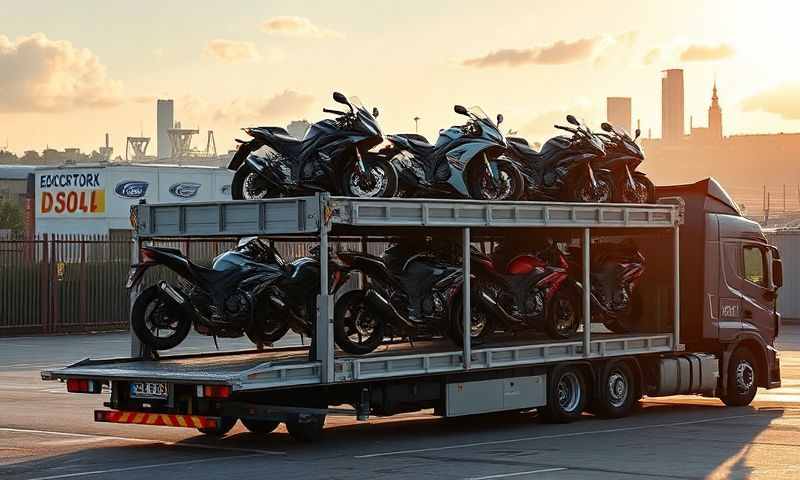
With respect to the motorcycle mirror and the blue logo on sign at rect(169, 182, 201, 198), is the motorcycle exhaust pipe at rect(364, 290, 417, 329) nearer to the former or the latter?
the motorcycle mirror

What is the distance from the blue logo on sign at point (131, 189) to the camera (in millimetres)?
53438

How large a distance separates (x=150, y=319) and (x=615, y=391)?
6.02 m

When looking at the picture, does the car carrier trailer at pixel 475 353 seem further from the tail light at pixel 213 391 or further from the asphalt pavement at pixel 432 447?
the asphalt pavement at pixel 432 447

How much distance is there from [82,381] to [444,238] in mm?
4951

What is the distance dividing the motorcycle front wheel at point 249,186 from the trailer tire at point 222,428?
8.94 ft

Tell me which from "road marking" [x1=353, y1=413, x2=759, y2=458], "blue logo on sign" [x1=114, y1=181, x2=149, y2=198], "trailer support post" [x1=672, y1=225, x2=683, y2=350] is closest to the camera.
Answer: "road marking" [x1=353, y1=413, x2=759, y2=458]

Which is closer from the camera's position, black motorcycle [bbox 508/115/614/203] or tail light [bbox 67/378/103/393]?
tail light [bbox 67/378/103/393]

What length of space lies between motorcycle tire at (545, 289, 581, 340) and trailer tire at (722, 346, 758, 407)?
A: 10.1 feet

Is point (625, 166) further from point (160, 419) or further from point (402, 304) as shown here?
point (160, 419)

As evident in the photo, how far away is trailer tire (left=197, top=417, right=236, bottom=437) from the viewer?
1527cm

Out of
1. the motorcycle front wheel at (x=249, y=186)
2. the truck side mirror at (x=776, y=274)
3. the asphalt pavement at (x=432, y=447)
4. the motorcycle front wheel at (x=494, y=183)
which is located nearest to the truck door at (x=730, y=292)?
the truck side mirror at (x=776, y=274)

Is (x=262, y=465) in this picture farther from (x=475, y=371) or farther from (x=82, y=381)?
(x=475, y=371)

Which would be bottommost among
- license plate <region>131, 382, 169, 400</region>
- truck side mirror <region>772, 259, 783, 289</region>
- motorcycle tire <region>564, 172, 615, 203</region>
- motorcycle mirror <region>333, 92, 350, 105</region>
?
license plate <region>131, 382, 169, 400</region>

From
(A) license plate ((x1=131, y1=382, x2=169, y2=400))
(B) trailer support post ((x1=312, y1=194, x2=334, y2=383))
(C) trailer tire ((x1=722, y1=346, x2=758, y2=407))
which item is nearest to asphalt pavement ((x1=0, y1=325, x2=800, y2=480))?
(C) trailer tire ((x1=722, y1=346, x2=758, y2=407))
